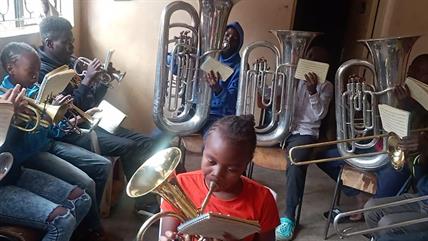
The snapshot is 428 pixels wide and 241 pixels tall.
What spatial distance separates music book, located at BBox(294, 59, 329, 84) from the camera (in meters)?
2.27

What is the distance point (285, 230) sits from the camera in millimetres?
2424

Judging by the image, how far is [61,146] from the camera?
2.20 metres

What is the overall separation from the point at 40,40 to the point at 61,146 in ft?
2.41

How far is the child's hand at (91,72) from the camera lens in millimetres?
2291

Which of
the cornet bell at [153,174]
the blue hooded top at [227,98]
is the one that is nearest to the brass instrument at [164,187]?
the cornet bell at [153,174]

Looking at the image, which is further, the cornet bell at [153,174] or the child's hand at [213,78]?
the child's hand at [213,78]

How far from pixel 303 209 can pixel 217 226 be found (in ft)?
6.64

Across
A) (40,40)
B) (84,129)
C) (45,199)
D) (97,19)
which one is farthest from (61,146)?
(97,19)

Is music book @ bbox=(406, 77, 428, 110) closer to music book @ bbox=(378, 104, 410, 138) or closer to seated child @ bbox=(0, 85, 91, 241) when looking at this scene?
music book @ bbox=(378, 104, 410, 138)

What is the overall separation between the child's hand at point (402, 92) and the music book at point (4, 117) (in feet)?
5.90

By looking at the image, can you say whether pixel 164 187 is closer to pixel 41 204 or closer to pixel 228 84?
pixel 41 204

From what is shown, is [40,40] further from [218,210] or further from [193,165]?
[218,210]

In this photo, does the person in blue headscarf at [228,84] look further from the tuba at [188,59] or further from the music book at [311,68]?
the music book at [311,68]

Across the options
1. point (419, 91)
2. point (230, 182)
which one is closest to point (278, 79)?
point (419, 91)
